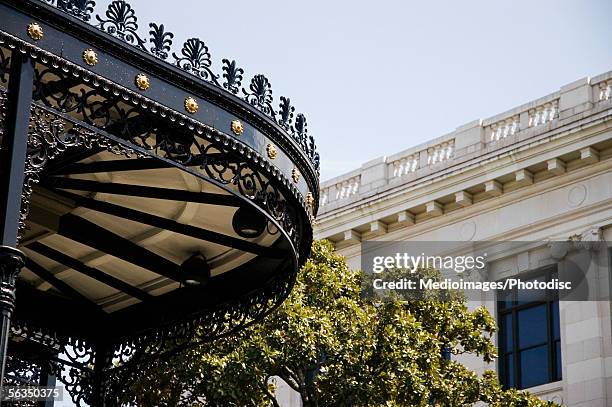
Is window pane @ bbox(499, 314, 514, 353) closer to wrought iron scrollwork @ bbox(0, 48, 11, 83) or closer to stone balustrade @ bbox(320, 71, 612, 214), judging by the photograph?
stone balustrade @ bbox(320, 71, 612, 214)

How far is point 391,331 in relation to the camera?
78.2ft

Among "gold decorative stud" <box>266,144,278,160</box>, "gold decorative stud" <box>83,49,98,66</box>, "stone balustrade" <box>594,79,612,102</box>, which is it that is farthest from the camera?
"stone balustrade" <box>594,79,612,102</box>

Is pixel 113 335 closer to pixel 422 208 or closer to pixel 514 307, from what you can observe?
pixel 514 307

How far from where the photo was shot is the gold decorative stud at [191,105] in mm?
11438

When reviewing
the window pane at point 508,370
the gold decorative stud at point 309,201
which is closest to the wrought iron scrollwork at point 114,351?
the gold decorative stud at point 309,201

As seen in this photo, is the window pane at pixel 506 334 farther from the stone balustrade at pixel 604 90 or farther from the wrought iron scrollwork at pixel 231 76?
the wrought iron scrollwork at pixel 231 76

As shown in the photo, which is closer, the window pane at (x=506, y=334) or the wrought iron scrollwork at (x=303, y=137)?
the wrought iron scrollwork at (x=303, y=137)

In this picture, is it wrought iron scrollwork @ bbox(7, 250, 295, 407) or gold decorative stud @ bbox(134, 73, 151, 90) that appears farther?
wrought iron scrollwork @ bbox(7, 250, 295, 407)

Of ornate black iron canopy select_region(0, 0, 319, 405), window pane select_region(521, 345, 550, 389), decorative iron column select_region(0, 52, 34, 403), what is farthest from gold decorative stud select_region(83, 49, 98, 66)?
window pane select_region(521, 345, 550, 389)

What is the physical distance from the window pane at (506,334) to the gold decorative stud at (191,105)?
78.3 feet

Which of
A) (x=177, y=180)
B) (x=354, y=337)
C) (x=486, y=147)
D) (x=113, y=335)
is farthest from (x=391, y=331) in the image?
(x=486, y=147)

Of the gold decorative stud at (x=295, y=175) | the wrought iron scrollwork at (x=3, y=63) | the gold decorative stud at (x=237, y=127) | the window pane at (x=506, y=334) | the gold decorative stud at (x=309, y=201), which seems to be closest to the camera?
the wrought iron scrollwork at (x=3, y=63)

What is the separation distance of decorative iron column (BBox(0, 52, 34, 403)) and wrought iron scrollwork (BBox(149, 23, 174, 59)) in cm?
123

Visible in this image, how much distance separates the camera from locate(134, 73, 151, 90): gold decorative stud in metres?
11.1
